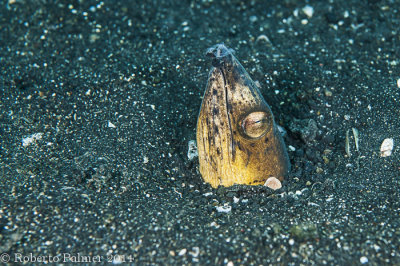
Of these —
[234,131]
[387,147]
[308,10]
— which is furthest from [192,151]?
[308,10]

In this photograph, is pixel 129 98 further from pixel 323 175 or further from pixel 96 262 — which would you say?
pixel 323 175

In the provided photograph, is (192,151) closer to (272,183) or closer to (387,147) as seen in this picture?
(272,183)

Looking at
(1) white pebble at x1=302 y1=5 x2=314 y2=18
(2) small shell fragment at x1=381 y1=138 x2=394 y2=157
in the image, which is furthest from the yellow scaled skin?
(1) white pebble at x1=302 y1=5 x2=314 y2=18

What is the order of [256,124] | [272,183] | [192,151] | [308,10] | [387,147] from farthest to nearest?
[308,10] → [192,151] → [387,147] → [272,183] → [256,124]

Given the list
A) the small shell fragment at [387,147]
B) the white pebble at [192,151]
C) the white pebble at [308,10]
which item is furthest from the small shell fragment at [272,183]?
the white pebble at [308,10]

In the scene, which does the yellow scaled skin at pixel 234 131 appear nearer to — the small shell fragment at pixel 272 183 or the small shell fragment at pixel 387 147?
the small shell fragment at pixel 272 183
